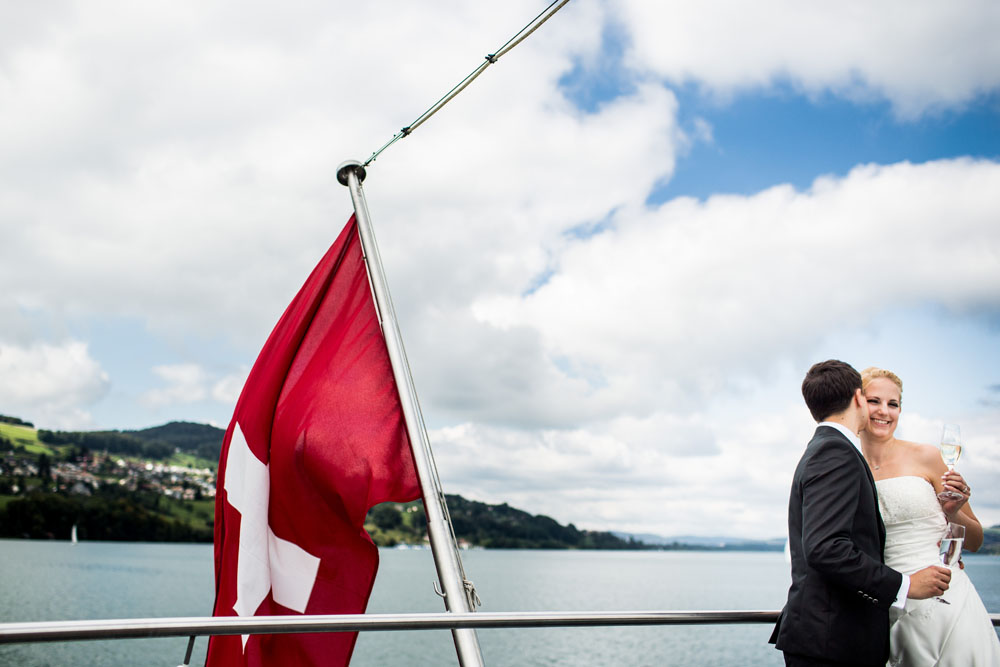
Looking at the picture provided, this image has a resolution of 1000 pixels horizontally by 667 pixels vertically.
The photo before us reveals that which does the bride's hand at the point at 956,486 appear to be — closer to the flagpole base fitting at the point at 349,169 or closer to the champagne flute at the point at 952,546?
the champagne flute at the point at 952,546

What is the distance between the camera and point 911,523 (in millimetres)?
3127

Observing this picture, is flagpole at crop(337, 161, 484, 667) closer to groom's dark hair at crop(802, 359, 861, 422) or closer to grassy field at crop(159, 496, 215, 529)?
groom's dark hair at crop(802, 359, 861, 422)

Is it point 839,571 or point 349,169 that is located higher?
point 349,169

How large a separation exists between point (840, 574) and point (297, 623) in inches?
68.2

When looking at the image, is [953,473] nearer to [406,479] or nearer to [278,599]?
[406,479]

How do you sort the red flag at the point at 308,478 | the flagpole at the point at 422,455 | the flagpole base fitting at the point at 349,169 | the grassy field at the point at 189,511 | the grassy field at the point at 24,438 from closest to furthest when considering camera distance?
the flagpole at the point at 422,455, the red flag at the point at 308,478, the flagpole base fitting at the point at 349,169, the grassy field at the point at 189,511, the grassy field at the point at 24,438

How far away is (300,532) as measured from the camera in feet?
11.3

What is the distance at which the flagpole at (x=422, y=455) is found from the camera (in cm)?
285

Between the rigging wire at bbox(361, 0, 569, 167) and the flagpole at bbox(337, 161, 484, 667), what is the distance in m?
0.25

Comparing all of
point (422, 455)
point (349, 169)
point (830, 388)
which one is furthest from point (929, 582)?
point (349, 169)

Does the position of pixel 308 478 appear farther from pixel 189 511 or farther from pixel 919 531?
pixel 189 511

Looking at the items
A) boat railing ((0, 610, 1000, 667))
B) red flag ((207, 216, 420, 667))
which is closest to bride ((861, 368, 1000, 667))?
boat railing ((0, 610, 1000, 667))

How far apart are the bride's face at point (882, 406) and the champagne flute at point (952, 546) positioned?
603mm

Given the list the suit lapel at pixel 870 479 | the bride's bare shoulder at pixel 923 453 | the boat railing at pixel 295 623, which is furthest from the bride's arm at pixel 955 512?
the boat railing at pixel 295 623
